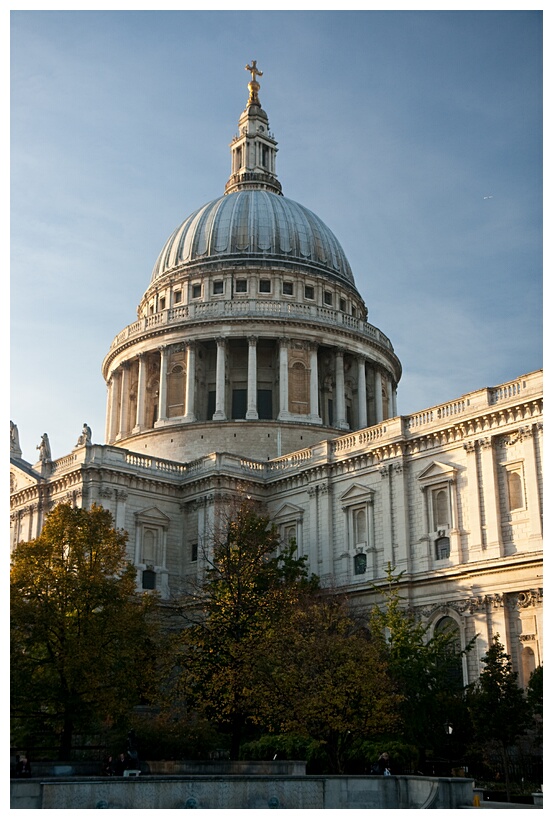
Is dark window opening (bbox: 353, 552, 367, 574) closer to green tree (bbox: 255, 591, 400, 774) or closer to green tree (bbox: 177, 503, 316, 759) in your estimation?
green tree (bbox: 177, 503, 316, 759)

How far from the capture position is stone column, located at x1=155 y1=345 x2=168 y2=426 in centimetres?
7451

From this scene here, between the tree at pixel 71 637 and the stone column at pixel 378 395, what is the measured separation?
42207 mm

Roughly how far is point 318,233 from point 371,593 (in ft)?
138

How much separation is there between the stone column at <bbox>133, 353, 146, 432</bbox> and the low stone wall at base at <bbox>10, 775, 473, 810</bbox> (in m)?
50.3

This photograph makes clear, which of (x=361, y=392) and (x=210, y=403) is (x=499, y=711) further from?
(x=210, y=403)

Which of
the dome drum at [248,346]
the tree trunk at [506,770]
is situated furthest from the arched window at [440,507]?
the dome drum at [248,346]

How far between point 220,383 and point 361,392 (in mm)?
11370

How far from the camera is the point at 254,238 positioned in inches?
3253

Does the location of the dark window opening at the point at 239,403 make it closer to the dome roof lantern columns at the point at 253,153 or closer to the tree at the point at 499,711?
the dome roof lantern columns at the point at 253,153

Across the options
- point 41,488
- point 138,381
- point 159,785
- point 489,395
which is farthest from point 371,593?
point 138,381

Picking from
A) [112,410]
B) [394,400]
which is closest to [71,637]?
[112,410]

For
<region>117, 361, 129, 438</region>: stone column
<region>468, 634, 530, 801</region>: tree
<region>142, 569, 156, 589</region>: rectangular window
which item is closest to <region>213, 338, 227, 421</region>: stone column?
<region>117, 361, 129, 438</region>: stone column

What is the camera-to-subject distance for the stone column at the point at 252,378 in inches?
2838

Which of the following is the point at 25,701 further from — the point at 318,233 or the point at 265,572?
the point at 318,233
